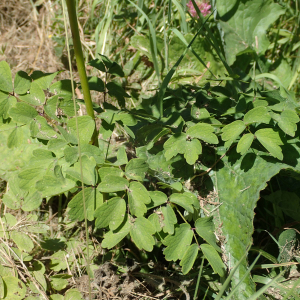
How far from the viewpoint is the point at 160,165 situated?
1882mm

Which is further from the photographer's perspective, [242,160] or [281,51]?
[281,51]

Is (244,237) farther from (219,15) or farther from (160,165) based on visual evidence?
(219,15)

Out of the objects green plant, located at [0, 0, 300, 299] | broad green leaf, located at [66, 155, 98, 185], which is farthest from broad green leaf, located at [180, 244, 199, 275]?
broad green leaf, located at [66, 155, 98, 185]

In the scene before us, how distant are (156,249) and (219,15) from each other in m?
1.98

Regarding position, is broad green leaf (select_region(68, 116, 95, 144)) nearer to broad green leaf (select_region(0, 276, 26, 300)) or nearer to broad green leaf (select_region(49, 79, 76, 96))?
broad green leaf (select_region(49, 79, 76, 96))

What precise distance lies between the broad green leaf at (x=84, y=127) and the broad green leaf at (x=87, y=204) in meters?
0.27

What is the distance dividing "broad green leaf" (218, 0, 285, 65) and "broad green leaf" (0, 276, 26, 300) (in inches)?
88.5

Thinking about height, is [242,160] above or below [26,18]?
below

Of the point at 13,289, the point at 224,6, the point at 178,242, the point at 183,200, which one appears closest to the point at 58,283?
the point at 13,289

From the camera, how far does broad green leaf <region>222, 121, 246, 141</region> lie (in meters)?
1.66

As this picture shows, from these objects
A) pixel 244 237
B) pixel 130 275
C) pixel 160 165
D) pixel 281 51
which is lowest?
pixel 130 275

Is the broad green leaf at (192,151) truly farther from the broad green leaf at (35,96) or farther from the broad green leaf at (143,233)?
the broad green leaf at (35,96)

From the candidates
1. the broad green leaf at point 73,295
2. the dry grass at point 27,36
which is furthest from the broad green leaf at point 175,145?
the dry grass at point 27,36

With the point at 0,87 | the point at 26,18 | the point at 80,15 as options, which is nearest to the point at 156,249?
the point at 0,87
